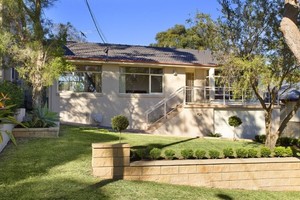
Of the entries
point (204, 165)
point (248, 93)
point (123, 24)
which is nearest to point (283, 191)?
point (204, 165)

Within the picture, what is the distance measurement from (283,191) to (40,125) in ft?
24.8

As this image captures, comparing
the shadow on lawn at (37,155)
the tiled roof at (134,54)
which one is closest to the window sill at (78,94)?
the tiled roof at (134,54)

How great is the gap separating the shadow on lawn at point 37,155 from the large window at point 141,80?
8.22 meters

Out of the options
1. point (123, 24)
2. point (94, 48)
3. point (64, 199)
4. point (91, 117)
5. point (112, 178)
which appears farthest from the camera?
point (123, 24)

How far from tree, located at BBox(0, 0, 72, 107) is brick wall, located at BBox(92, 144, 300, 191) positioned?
526cm

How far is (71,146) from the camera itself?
859 cm

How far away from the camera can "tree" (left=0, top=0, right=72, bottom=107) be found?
421 inches

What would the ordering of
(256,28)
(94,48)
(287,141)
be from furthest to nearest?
(94,48) → (287,141) → (256,28)

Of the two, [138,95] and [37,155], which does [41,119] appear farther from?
[138,95]

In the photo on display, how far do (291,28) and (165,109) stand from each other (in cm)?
1086

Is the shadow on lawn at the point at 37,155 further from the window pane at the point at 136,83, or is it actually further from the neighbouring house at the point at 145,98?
the window pane at the point at 136,83

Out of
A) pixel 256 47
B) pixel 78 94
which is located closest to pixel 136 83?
pixel 78 94

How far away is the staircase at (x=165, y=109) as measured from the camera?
54.4 ft

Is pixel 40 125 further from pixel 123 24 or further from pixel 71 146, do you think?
pixel 123 24
